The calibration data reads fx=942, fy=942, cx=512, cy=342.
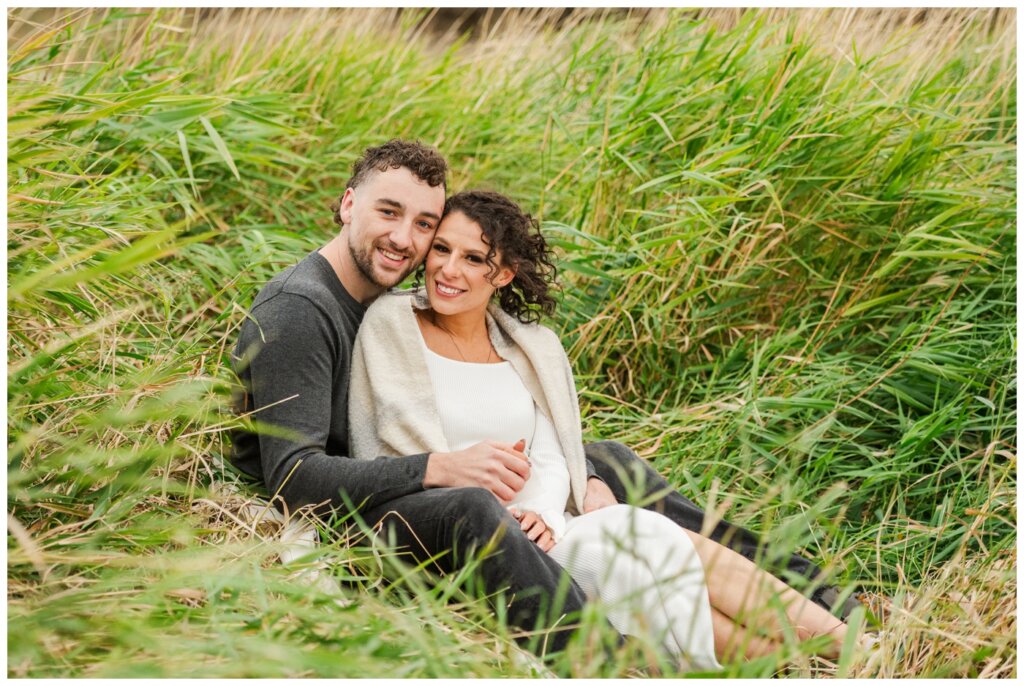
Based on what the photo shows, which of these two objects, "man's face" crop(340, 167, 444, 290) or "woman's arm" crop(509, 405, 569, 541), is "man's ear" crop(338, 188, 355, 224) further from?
"woman's arm" crop(509, 405, 569, 541)

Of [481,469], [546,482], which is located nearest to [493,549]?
[481,469]

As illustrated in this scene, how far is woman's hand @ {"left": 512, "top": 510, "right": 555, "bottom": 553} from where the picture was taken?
2420 mm

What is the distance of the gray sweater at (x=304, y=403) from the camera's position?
233 cm

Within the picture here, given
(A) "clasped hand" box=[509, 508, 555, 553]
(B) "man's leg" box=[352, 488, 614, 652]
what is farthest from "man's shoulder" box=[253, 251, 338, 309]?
(A) "clasped hand" box=[509, 508, 555, 553]

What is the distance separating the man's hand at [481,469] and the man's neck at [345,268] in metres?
0.62

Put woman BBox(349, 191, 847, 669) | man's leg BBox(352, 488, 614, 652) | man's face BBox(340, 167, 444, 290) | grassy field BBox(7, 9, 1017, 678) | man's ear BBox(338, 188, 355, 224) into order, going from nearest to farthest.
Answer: grassy field BBox(7, 9, 1017, 678) → man's leg BBox(352, 488, 614, 652) → woman BBox(349, 191, 847, 669) → man's face BBox(340, 167, 444, 290) → man's ear BBox(338, 188, 355, 224)

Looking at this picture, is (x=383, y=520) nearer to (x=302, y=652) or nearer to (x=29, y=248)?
(x=302, y=652)

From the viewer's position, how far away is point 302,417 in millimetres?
2381

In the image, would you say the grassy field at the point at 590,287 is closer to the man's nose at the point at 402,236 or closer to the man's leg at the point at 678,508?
the man's leg at the point at 678,508

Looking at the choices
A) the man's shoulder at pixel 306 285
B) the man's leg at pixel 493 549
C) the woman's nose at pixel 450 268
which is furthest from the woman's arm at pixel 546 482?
the man's shoulder at pixel 306 285

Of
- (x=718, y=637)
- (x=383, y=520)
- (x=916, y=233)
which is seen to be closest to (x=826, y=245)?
(x=916, y=233)

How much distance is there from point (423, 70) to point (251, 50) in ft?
3.06

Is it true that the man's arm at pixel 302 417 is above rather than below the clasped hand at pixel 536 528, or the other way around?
above

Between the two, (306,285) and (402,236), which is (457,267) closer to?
(402,236)
